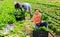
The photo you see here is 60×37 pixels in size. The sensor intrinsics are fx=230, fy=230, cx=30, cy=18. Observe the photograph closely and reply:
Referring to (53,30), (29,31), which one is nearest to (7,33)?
(29,31)

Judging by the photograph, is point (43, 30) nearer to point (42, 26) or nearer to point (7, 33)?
point (42, 26)

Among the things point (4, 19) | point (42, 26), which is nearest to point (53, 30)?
point (42, 26)

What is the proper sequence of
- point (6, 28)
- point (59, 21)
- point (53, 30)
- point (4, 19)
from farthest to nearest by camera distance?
point (59, 21)
point (4, 19)
point (53, 30)
point (6, 28)

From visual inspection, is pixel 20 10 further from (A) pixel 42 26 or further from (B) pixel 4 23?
(A) pixel 42 26

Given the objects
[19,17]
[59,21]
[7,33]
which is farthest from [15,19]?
[7,33]

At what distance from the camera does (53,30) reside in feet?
37.3

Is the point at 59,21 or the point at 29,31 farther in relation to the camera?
the point at 59,21

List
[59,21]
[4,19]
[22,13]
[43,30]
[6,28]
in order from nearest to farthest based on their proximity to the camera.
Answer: [43,30] → [6,28] → [4,19] → [59,21] → [22,13]

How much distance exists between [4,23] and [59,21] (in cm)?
333

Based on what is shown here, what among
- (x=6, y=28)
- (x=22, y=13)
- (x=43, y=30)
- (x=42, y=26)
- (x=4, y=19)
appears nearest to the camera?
(x=43, y=30)

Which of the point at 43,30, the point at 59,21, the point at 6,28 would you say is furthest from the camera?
the point at 59,21

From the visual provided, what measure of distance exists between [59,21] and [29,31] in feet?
9.13

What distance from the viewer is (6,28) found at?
34.6 ft

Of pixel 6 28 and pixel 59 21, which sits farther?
pixel 59 21
